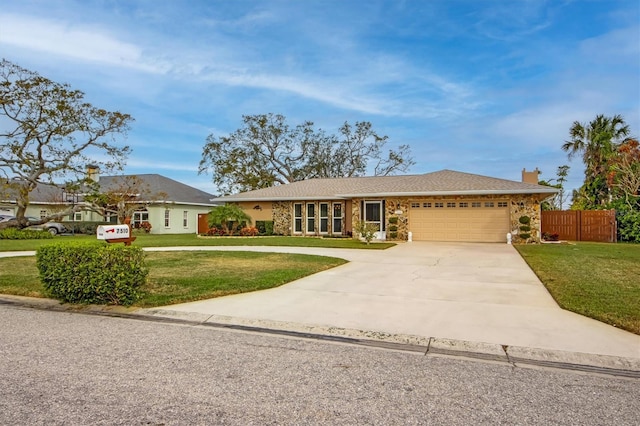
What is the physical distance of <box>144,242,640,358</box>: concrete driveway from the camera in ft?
15.8

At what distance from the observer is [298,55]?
17.0 m

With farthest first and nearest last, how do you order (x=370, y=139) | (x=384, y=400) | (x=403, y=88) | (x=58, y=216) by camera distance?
(x=370, y=139) < (x=58, y=216) < (x=403, y=88) < (x=384, y=400)

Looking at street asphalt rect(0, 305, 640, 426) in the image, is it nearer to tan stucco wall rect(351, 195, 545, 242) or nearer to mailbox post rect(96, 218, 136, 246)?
mailbox post rect(96, 218, 136, 246)

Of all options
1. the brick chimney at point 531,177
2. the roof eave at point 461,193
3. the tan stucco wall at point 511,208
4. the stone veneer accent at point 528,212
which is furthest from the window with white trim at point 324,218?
the brick chimney at point 531,177

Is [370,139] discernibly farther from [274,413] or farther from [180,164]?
[274,413]

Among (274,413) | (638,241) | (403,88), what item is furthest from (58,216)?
(638,241)

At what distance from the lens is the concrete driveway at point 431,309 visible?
483cm

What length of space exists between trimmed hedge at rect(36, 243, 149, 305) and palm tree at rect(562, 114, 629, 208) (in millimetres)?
30080

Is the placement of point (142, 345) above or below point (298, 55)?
below

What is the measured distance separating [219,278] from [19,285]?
12.8 feet

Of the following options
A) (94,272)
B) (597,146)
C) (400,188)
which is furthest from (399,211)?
(597,146)

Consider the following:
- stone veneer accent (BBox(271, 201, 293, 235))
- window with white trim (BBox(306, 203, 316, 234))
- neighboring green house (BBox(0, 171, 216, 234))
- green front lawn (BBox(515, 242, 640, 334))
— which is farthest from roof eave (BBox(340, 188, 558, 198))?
neighboring green house (BBox(0, 171, 216, 234))

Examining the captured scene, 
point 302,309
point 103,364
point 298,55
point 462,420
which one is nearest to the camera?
point 462,420

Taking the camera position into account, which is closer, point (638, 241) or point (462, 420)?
point (462, 420)
